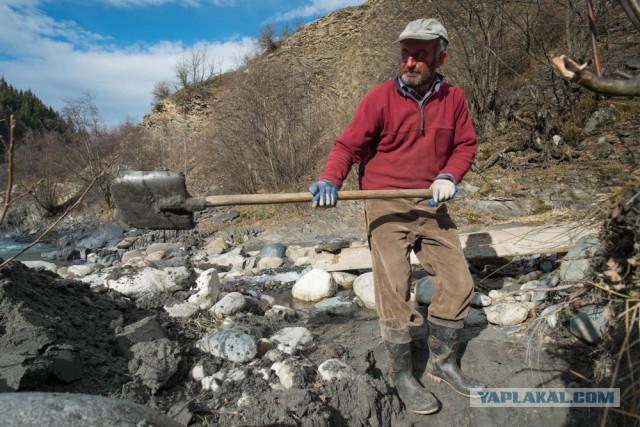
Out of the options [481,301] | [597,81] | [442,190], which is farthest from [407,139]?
[481,301]

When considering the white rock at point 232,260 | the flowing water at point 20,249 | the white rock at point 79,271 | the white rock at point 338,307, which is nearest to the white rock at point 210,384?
the white rock at point 338,307

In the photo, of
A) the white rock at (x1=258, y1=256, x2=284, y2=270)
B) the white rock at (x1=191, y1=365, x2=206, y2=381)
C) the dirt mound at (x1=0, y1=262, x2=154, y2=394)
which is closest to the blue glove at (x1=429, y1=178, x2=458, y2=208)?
the white rock at (x1=191, y1=365, x2=206, y2=381)

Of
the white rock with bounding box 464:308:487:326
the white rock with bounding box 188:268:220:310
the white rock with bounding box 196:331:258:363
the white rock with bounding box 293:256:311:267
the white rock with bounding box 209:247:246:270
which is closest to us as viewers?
the white rock with bounding box 196:331:258:363

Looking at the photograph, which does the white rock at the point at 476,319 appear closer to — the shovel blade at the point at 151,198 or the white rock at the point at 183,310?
the shovel blade at the point at 151,198

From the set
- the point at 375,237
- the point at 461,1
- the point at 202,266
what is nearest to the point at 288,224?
the point at 202,266

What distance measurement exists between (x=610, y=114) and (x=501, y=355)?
817 cm

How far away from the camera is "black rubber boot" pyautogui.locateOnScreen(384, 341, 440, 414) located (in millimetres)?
2480

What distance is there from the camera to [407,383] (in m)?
2.60

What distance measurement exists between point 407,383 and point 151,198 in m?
2.07

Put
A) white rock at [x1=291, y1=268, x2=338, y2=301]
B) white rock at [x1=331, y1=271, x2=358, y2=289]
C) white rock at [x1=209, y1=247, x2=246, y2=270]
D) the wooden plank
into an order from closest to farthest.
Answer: the wooden plank → white rock at [x1=291, y1=268, x2=338, y2=301] → white rock at [x1=331, y1=271, x2=358, y2=289] → white rock at [x1=209, y1=247, x2=246, y2=270]

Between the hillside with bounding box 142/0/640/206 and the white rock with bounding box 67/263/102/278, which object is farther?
the hillside with bounding box 142/0/640/206

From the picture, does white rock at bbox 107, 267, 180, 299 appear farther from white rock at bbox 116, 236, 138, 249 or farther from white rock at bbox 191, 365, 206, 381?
white rock at bbox 116, 236, 138, 249

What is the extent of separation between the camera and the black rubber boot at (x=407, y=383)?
2.48 metres

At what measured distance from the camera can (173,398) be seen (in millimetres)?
2666
